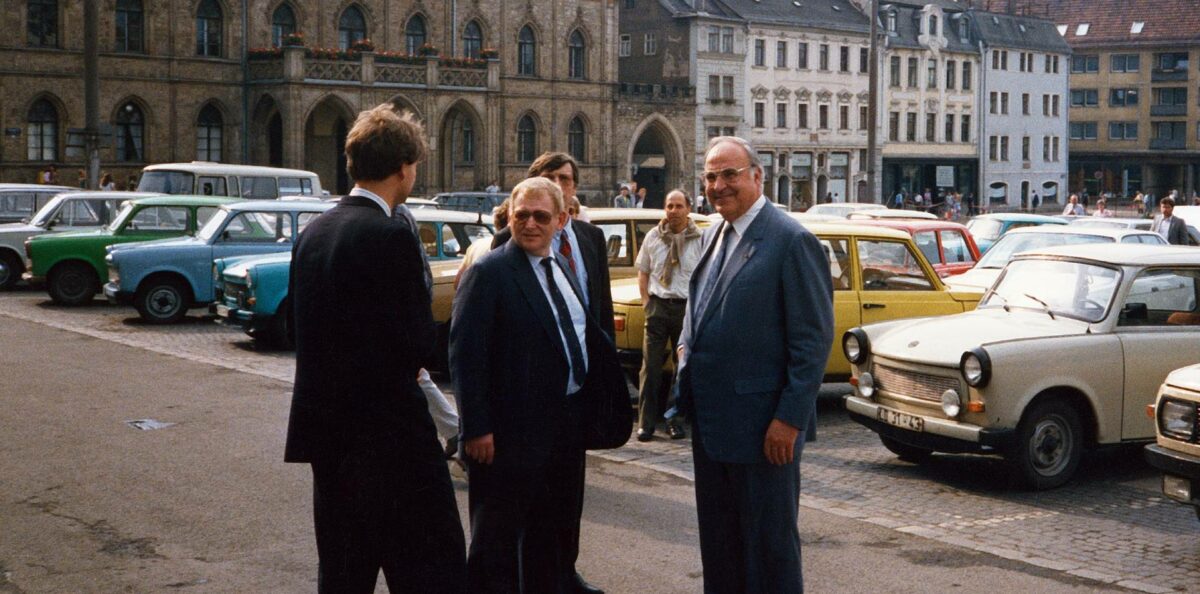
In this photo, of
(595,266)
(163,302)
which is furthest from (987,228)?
(595,266)

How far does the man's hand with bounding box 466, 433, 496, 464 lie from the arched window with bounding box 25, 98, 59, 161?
47.2 meters

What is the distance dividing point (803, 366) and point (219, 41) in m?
51.5

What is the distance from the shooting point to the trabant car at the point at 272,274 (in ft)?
55.4

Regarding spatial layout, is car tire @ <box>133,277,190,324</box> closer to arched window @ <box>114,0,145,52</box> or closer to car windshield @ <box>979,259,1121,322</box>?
car windshield @ <box>979,259,1121,322</box>

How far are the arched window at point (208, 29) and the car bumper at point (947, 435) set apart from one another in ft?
155

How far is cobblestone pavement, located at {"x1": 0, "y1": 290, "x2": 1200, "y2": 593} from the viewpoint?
7965 millimetres

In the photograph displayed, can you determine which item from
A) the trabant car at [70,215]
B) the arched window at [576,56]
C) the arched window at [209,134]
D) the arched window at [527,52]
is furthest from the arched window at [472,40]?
the trabant car at [70,215]

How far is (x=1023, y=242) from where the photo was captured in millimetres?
17781

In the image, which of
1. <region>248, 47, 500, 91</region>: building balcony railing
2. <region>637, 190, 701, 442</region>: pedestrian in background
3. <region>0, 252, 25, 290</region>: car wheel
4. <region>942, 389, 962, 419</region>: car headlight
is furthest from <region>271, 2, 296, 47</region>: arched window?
<region>942, 389, 962, 419</region>: car headlight

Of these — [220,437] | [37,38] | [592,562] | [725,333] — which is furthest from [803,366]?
[37,38]

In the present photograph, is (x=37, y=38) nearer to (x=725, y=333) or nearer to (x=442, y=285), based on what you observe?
(x=442, y=285)

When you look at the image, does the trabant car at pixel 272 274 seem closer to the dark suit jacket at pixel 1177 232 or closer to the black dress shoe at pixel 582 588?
the black dress shoe at pixel 582 588

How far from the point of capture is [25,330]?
18.8m

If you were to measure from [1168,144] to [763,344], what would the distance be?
11087cm
